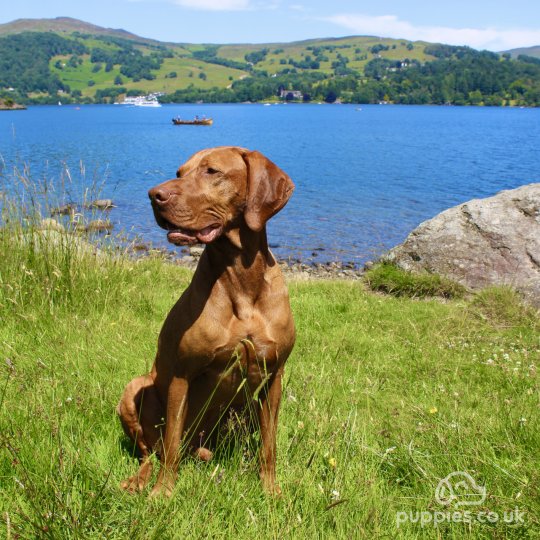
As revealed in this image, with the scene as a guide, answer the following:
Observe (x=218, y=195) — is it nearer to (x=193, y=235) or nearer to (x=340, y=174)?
(x=193, y=235)

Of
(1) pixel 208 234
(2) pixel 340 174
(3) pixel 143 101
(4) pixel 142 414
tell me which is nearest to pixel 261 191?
(1) pixel 208 234

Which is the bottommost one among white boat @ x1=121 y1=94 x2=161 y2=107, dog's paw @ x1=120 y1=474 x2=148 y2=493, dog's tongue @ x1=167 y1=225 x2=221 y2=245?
dog's paw @ x1=120 y1=474 x2=148 y2=493

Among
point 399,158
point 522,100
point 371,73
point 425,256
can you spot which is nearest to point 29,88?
point 371,73

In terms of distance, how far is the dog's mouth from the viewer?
111 inches

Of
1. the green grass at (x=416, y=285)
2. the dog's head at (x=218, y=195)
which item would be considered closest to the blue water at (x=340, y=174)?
the dog's head at (x=218, y=195)

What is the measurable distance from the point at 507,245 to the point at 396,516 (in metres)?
6.61

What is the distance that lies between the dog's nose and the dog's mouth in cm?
11

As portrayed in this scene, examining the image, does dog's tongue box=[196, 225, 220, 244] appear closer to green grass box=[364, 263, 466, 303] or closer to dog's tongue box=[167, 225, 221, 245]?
dog's tongue box=[167, 225, 221, 245]

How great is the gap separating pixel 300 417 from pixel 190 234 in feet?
5.13

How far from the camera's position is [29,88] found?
171125 millimetres

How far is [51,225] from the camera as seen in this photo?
22.3 feet

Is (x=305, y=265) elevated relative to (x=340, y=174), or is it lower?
lower

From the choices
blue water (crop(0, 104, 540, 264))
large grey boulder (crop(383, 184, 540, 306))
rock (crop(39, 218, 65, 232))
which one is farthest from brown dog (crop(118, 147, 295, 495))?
large grey boulder (crop(383, 184, 540, 306))

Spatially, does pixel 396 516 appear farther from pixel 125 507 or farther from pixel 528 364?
pixel 528 364
